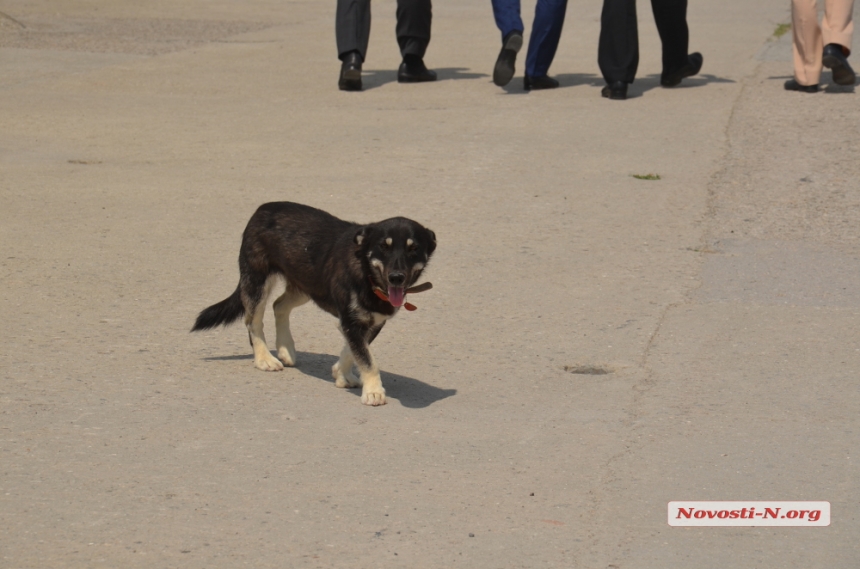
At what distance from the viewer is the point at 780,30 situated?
16234 mm

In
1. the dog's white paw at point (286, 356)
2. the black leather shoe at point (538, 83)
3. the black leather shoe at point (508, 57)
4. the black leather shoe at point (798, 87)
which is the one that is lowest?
the dog's white paw at point (286, 356)

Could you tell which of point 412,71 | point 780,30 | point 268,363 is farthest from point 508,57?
point 268,363

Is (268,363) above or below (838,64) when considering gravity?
below

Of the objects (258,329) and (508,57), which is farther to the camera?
(508,57)

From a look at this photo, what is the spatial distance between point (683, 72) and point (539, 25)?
1535 millimetres

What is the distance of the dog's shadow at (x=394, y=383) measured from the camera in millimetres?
5359

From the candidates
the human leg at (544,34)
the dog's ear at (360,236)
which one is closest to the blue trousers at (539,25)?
the human leg at (544,34)

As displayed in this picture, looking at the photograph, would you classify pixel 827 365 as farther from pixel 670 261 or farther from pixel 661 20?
pixel 661 20

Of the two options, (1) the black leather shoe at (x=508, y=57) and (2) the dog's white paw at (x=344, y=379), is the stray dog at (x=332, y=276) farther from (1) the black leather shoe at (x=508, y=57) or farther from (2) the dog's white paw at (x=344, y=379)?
(1) the black leather shoe at (x=508, y=57)

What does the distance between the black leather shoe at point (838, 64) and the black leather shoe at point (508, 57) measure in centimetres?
284

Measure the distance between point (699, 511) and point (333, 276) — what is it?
78.8 inches

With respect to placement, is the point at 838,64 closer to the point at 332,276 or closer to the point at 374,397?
the point at 332,276

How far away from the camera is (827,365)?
5.69 m

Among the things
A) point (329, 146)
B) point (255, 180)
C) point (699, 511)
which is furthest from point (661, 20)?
point (699, 511)
